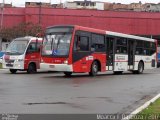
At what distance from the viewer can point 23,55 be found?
30094mm

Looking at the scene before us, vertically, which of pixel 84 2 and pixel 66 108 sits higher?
pixel 84 2

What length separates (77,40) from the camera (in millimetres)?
26219

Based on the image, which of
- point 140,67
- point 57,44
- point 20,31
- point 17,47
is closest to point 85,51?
A: point 57,44

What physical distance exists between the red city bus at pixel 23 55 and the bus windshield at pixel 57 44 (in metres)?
3.67

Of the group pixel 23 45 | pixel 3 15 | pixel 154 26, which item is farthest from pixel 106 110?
pixel 154 26

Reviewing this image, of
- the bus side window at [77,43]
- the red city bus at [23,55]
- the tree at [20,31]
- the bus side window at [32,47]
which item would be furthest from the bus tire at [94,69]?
the tree at [20,31]

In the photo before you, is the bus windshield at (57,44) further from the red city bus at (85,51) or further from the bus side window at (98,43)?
the bus side window at (98,43)

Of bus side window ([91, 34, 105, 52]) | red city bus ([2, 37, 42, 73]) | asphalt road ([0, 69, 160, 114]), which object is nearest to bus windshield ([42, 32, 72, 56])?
bus side window ([91, 34, 105, 52])

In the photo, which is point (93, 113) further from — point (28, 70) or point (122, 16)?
point (122, 16)

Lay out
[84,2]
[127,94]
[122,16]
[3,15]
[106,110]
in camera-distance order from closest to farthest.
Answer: [106,110] < [127,94] < [3,15] < [122,16] < [84,2]

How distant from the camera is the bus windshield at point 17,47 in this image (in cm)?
3034

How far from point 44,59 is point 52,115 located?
15.5 meters

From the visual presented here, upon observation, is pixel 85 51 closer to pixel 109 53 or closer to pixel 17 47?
pixel 109 53

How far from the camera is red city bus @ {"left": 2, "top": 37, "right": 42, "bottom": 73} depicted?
30.1 meters
